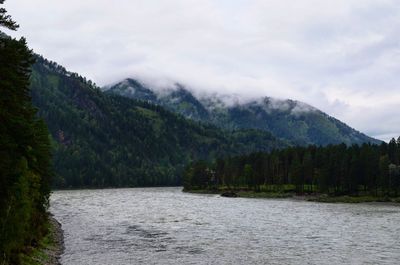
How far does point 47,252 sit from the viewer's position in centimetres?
5666

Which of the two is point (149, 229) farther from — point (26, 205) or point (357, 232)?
point (26, 205)

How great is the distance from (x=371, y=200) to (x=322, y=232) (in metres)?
93.9

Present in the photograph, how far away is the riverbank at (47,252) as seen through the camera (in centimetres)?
4695

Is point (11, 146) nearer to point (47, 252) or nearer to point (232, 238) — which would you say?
point (47, 252)

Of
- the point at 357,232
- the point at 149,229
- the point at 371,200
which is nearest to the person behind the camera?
the point at 357,232

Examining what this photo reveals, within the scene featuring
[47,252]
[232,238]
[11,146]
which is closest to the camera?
[11,146]

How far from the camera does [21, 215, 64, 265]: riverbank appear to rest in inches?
1848

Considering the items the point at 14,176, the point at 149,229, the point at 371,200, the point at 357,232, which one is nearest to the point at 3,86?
the point at 14,176

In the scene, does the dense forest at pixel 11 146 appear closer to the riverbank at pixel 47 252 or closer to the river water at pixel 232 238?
the riverbank at pixel 47 252

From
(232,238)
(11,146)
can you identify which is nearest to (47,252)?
(11,146)

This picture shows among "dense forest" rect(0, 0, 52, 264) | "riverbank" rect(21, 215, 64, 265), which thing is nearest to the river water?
"riverbank" rect(21, 215, 64, 265)

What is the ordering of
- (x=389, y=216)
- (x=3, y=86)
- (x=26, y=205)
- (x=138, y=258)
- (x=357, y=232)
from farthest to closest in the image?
(x=389, y=216) < (x=357, y=232) < (x=138, y=258) < (x=26, y=205) < (x=3, y=86)

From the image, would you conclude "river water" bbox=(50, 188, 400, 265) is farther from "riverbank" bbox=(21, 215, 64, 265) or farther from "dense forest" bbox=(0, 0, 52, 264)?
"dense forest" bbox=(0, 0, 52, 264)

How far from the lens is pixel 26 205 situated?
1655 inches
